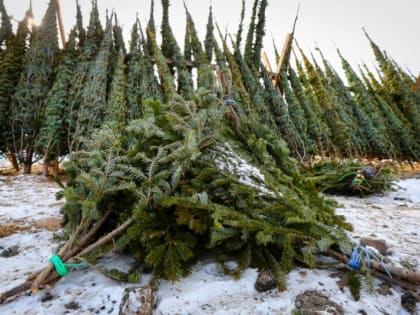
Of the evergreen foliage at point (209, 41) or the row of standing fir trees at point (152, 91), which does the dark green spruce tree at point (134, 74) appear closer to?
the row of standing fir trees at point (152, 91)

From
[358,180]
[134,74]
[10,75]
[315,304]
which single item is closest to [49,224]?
[315,304]

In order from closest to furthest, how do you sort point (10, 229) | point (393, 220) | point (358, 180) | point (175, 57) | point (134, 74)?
point (10, 229), point (393, 220), point (358, 180), point (134, 74), point (175, 57)

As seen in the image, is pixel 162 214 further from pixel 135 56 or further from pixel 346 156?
pixel 346 156

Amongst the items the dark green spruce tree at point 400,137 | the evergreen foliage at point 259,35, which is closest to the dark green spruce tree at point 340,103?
the dark green spruce tree at point 400,137

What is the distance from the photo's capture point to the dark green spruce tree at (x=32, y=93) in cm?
438

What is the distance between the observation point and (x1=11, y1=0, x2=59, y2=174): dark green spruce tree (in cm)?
438

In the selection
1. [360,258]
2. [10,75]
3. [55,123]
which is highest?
[10,75]

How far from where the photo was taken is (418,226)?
1.89 metres

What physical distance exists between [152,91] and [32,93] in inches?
89.1

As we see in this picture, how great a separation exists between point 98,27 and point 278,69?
487cm

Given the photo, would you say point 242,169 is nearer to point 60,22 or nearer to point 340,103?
point 60,22

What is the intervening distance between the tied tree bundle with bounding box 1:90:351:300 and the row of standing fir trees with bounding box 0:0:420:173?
2.01 meters

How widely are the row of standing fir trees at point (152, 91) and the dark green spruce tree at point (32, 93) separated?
0.02m

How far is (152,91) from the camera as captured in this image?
16.9 feet
